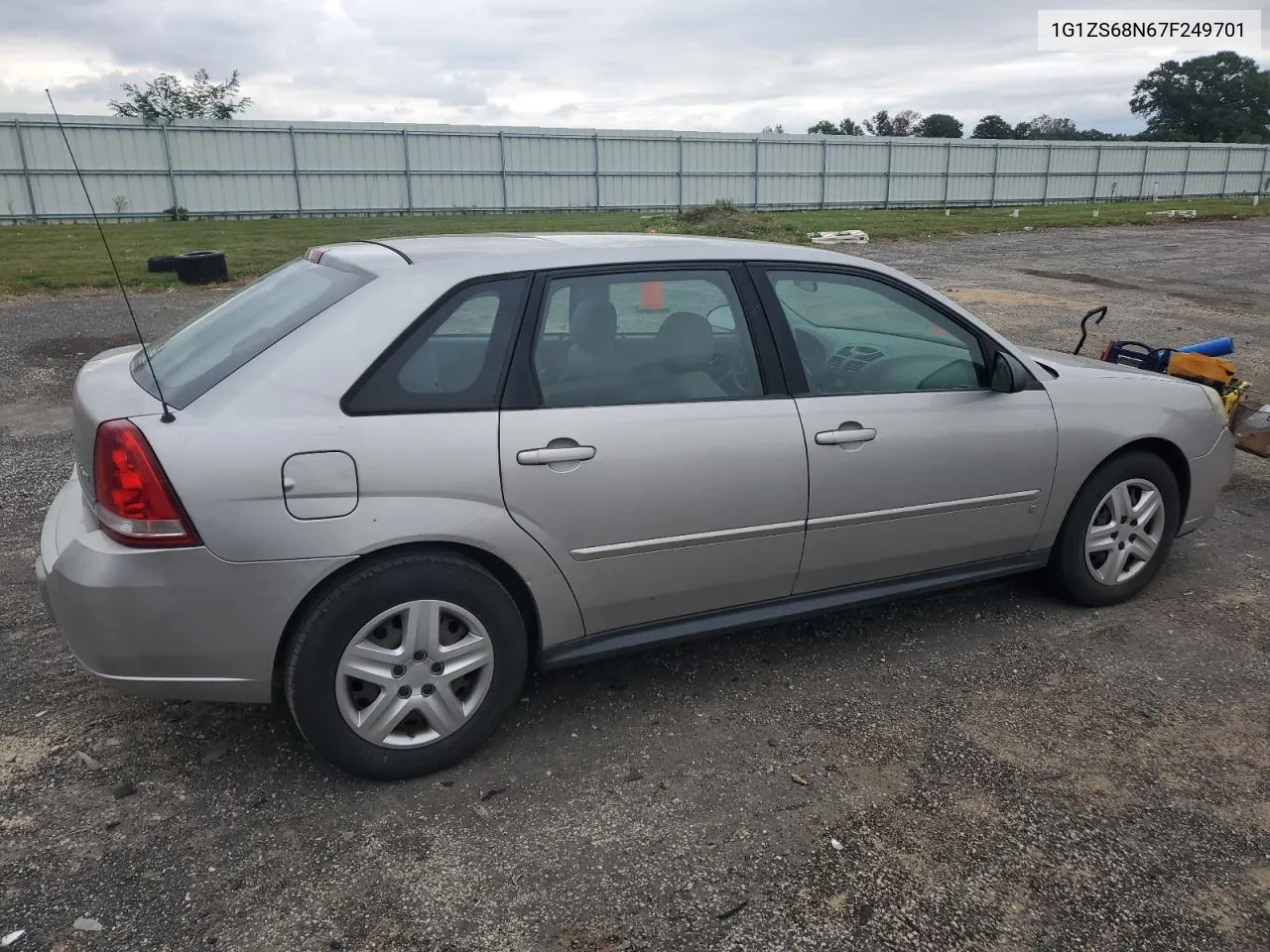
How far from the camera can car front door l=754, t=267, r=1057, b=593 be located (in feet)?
11.6

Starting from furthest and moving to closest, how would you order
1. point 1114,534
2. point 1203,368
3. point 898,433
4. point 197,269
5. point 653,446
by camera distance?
point 197,269 → point 1203,368 → point 1114,534 → point 898,433 → point 653,446

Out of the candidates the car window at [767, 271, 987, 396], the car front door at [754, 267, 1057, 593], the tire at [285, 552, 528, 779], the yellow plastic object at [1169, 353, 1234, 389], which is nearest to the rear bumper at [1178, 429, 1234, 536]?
the car front door at [754, 267, 1057, 593]

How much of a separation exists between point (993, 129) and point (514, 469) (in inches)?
3384

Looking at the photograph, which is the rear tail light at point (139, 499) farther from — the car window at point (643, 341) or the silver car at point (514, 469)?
the car window at point (643, 341)

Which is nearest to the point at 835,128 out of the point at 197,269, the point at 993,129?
the point at 993,129

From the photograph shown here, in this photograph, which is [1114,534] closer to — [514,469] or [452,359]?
[514,469]

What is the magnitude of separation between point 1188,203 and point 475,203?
27816 millimetres

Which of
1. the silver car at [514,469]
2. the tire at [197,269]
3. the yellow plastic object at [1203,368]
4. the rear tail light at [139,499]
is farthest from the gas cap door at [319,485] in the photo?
the tire at [197,269]

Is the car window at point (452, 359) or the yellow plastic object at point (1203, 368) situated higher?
the car window at point (452, 359)

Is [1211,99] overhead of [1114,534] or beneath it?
overhead

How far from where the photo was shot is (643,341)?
133 inches

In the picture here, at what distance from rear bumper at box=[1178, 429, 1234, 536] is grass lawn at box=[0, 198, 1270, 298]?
541 inches

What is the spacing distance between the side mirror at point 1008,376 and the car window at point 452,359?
1.91 metres

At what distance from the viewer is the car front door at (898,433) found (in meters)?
3.53
